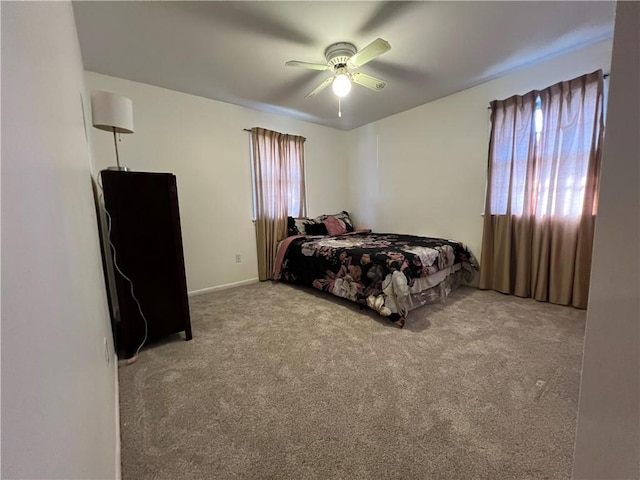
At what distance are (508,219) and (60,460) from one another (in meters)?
3.48

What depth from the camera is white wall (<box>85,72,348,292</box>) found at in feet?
9.23

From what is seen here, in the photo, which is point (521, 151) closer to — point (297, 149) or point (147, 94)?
point (297, 149)

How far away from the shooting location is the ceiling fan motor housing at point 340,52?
→ 219cm

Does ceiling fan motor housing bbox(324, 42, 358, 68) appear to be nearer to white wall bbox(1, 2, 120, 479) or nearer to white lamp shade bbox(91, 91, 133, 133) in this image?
white lamp shade bbox(91, 91, 133, 133)

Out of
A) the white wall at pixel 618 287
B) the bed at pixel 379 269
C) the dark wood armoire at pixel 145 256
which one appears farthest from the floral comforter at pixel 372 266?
the white wall at pixel 618 287

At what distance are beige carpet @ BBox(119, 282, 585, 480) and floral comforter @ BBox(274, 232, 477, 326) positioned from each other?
0.89 feet

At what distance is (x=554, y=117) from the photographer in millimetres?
2504

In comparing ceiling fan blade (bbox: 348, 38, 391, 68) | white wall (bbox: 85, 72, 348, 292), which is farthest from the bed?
ceiling fan blade (bbox: 348, 38, 391, 68)

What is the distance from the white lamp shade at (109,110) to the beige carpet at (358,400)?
166 cm

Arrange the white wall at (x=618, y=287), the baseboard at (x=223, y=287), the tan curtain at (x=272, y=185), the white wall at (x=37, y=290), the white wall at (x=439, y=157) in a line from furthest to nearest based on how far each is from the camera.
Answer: the tan curtain at (x=272, y=185), the baseboard at (x=223, y=287), the white wall at (x=439, y=157), the white wall at (x=618, y=287), the white wall at (x=37, y=290)

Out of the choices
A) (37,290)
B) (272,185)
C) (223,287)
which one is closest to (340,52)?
(272,185)

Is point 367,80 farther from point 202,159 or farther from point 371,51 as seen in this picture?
point 202,159

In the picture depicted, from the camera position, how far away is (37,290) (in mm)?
391

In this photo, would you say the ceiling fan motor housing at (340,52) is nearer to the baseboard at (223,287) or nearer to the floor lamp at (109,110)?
the floor lamp at (109,110)
